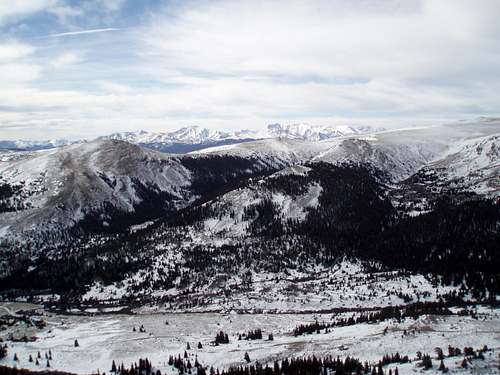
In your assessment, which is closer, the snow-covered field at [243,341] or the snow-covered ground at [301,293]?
the snow-covered field at [243,341]

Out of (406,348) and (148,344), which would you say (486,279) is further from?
(148,344)

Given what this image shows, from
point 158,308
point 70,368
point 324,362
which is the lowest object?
point 158,308

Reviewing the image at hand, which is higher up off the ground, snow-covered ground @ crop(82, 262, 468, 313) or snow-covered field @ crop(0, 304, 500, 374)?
snow-covered field @ crop(0, 304, 500, 374)

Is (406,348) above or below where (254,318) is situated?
above

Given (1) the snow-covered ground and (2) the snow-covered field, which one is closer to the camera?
(2) the snow-covered field

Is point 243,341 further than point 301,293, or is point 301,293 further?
point 301,293

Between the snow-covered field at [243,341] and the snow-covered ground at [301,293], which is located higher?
the snow-covered field at [243,341]

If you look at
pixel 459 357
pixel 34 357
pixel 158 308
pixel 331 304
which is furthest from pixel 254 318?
pixel 459 357

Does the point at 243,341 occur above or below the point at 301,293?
above
